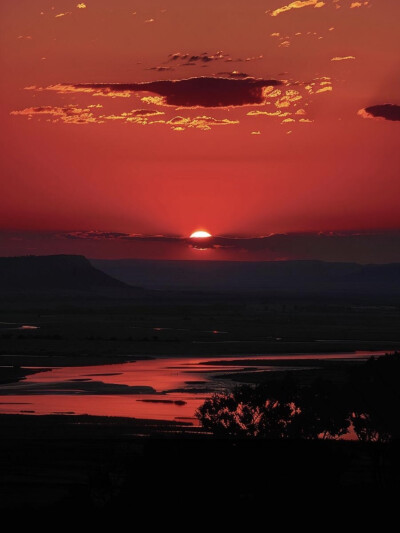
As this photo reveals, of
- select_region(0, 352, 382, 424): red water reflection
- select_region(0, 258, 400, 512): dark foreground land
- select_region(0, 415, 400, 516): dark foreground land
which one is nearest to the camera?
select_region(0, 415, 400, 516): dark foreground land

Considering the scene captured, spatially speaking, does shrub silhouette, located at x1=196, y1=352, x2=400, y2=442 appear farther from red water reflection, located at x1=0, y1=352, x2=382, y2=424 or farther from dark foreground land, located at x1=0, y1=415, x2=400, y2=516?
red water reflection, located at x1=0, y1=352, x2=382, y2=424

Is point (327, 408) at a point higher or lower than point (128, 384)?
higher

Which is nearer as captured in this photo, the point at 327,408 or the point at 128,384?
the point at 327,408

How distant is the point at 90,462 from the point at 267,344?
3073 inches

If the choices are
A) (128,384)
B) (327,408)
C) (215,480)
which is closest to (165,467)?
(215,480)

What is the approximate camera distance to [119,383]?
83.9 meters

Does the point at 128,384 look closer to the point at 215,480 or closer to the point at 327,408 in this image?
the point at 327,408

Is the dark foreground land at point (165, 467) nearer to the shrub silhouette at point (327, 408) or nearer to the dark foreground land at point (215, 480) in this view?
the dark foreground land at point (215, 480)

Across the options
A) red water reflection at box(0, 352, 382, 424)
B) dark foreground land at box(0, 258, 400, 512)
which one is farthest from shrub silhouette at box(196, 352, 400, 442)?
red water reflection at box(0, 352, 382, 424)

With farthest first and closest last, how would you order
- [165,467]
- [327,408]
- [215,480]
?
1. [327,408]
2. [165,467]
3. [215,480]

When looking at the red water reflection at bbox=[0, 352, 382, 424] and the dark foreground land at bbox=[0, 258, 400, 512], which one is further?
the red water reflection at bbox=[0, 352, 382, 424]

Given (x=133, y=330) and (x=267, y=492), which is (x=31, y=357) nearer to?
(x=133, y=330)

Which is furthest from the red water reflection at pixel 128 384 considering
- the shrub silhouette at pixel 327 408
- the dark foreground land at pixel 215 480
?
the dark foreground land at pixel 215 480

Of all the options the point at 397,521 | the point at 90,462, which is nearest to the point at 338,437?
the point at 90,462
